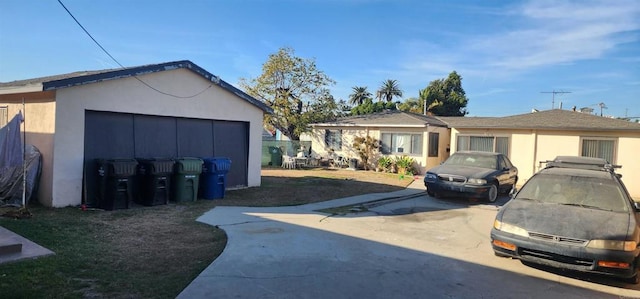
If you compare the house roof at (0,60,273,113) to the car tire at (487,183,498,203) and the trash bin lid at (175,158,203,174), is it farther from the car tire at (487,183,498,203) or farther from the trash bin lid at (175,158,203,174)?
the car tire at (487,183,498,203)

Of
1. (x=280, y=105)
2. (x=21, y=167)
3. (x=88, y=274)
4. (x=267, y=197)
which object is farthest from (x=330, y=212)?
(x=280, y=105)

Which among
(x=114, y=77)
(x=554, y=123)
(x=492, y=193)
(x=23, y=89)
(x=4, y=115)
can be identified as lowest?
(x=492, y=193)

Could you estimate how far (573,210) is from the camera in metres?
6.13

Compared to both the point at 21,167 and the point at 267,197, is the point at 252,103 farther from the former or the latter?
the point at 21,167

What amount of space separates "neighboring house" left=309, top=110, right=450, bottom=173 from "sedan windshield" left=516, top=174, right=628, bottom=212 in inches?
559

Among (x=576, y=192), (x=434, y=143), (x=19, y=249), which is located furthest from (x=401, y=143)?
(x=19, y=249)

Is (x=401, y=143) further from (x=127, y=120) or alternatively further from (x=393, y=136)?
(x=127, y=120)

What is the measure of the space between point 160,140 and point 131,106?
4.21 ft

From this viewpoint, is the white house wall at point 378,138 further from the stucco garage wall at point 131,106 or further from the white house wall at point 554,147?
the stucco garage wall at point 131,106

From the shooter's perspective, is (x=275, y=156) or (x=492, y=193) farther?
(x=275, y=156)

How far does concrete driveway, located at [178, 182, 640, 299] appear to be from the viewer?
4680 mm

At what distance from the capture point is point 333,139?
25.7m

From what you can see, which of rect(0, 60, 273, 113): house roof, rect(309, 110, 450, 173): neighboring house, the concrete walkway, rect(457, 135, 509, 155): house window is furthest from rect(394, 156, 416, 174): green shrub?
the concrete walkway

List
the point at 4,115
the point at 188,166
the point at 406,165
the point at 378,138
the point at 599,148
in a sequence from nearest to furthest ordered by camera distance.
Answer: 1. the point at 188,166
2. the point at 4,115
3. the point at 599,148
4. the point at 406,165
5. the point at 378,138
